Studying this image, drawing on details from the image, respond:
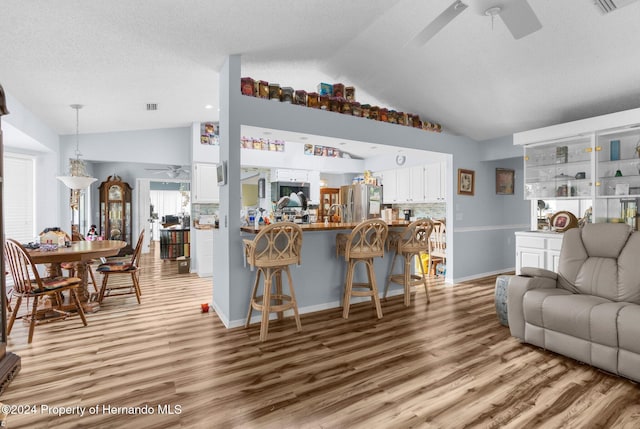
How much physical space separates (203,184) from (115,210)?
3671 millimetres

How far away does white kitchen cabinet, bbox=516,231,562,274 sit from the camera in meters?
4.16

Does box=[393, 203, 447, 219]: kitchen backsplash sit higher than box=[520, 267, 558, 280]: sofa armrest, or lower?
higher

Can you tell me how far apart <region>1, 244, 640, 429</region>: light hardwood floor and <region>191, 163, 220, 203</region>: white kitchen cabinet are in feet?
9.49

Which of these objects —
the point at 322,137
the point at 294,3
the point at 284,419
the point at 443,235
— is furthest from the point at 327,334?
the point at 443,235

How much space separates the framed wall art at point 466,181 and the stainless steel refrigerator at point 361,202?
1364mm

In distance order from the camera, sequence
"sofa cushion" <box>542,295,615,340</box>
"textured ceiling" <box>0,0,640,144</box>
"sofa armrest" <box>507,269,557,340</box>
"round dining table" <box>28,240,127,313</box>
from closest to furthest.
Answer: "sofa cushion" <box>542,295,615,340</box>
"textured ceiling" <box>0,0,640,144</box>
"sofa armrest" <box>507,269,557,340</box>
"round dining table" <box>28,240,127,313</box>

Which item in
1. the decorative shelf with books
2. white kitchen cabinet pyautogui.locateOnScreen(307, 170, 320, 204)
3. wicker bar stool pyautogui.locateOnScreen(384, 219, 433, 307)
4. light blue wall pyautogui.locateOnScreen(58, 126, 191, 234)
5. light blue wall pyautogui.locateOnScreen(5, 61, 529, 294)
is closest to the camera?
wicker bar stool pyautogui.locateOnScreen(384, 219, 433, 307)

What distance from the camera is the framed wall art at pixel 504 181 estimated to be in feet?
19.9

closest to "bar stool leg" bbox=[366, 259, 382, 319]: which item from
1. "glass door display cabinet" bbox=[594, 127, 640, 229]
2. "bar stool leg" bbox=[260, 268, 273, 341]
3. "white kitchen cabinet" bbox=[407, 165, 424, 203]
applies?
"bar stool leg" bbox=[260, 268, 273, 341]

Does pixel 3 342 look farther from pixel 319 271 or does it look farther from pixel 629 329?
pixel 629 329

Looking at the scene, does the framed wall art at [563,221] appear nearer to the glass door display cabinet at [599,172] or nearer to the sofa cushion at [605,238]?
the glass door display cabinet at [599,172]

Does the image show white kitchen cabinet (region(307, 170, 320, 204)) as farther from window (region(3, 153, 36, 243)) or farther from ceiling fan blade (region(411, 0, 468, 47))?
ceiling fan blade (region(411, 0, 468, 47))

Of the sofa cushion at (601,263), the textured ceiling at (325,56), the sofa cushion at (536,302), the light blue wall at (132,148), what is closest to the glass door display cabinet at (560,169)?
the textured ceiling at (325,56)

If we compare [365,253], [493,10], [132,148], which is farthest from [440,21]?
[132,148]
